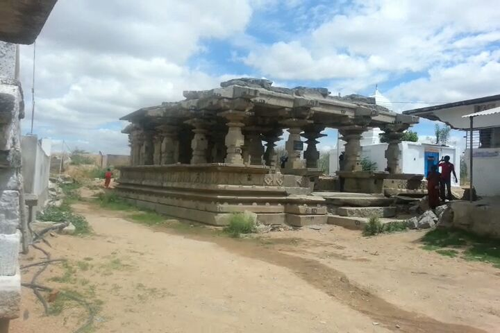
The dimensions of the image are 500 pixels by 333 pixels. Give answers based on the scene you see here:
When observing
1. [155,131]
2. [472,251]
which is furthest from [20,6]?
[155,131]

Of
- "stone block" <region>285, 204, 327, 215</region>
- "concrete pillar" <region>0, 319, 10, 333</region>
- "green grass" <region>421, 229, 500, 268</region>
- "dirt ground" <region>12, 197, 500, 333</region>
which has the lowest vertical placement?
"dirt ground" <region>12, 197, 500, 333</region>

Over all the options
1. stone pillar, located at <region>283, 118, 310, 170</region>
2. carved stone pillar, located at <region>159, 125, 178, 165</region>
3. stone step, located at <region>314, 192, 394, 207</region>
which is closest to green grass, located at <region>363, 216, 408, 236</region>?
stone step, located at <region>314, 192, 394, 207</region>

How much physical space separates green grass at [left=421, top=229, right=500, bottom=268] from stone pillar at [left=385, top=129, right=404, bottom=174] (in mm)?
6100

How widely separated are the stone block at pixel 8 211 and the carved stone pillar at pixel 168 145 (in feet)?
39.8

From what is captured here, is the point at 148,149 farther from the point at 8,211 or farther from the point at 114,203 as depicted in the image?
the point at 8,211

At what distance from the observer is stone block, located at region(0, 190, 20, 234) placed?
2.89 metres

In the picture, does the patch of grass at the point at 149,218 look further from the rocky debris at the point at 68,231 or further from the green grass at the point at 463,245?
the green grass at the point at 463,245

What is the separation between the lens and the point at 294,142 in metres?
12.3

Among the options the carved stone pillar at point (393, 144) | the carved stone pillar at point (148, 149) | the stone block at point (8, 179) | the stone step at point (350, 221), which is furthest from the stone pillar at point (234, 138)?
the stone block at point (8, 179)

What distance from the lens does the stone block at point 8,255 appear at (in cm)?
285

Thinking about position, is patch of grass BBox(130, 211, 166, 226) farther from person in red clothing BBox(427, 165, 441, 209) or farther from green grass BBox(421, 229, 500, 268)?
person in red clothing BBox(427, 165, 441, 209)

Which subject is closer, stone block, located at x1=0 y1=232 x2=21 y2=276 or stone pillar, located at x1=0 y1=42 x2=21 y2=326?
stone pillar, located at x1=0 y1=42 x2=21 y2=326

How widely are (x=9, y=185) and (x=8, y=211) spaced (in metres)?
0.17

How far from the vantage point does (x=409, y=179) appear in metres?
14.2
